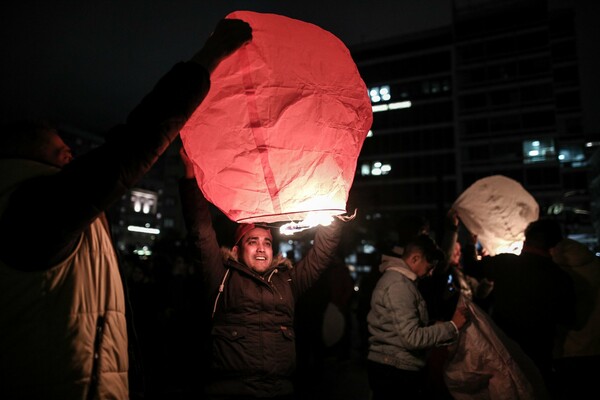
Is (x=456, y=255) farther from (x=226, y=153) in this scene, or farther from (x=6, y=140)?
(x=6, y=140)

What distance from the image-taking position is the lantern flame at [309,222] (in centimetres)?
223

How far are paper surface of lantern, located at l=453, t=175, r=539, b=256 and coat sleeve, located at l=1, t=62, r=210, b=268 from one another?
4178mm

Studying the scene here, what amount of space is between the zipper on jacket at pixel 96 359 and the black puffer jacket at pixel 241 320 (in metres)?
1.33

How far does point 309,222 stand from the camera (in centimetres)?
240

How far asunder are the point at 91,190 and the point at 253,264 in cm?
192

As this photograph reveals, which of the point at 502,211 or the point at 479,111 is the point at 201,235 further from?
the point at 479,111

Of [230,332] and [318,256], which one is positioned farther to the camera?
[318,256]

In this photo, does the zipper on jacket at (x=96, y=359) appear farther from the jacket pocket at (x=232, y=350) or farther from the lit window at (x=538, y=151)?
the lit window at (x=538, y=151)

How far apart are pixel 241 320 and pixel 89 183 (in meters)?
1.84

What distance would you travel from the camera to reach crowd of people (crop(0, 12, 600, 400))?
3.92 feet

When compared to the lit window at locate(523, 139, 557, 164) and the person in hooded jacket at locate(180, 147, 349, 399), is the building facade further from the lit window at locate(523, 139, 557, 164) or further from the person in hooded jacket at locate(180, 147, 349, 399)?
the person in hooded jacket at locate(180, 147, 349, 399)

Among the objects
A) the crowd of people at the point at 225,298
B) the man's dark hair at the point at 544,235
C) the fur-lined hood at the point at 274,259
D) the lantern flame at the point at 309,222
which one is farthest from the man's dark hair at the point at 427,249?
the lantern flame at the point at 309,222

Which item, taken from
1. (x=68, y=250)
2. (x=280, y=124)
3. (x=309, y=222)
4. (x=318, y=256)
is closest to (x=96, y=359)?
(x=68, y=250)

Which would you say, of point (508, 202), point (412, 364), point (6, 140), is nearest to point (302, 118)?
point (6, 140)
